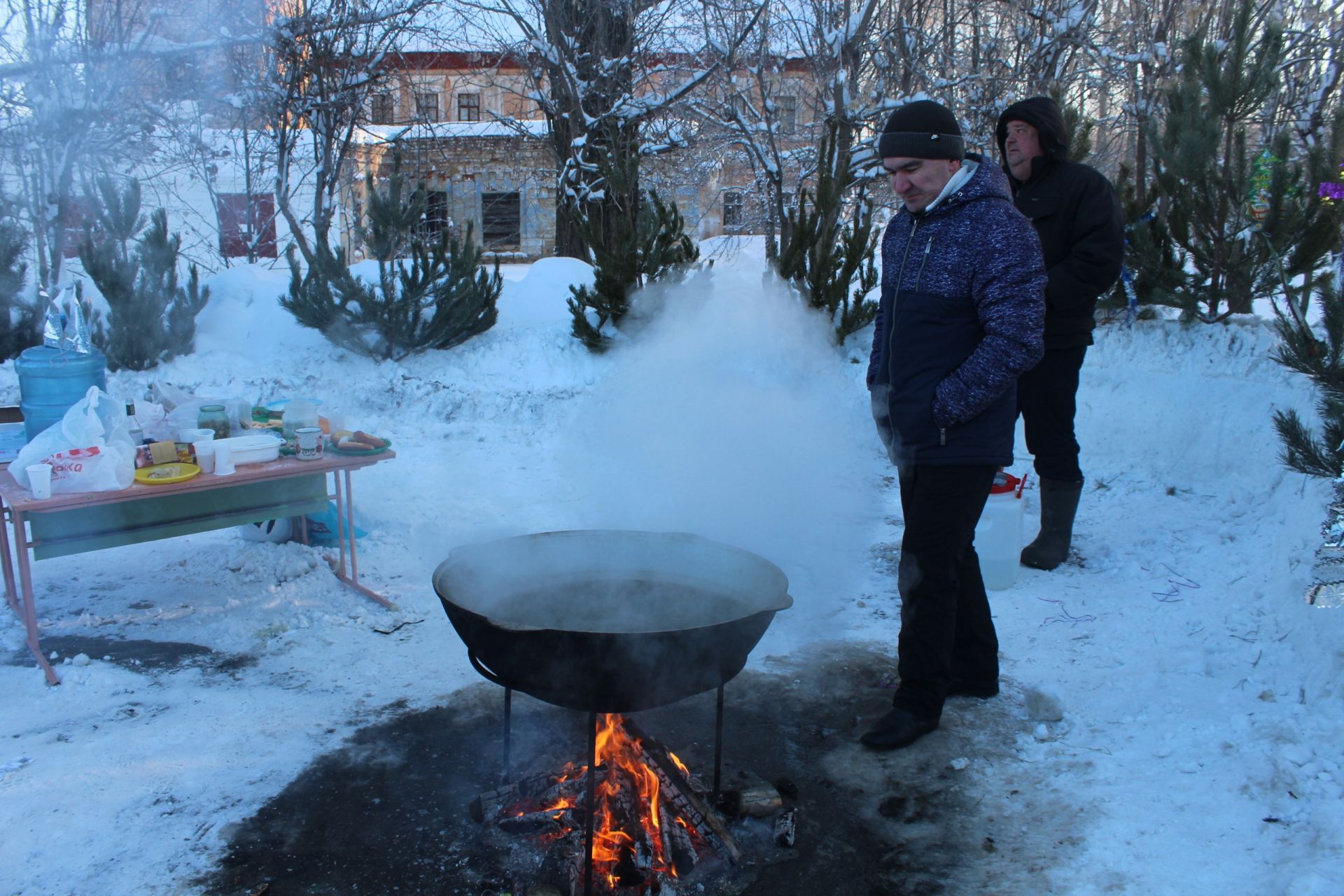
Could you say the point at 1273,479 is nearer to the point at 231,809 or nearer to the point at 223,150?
the point at 231,809

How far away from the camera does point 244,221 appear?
14234mm

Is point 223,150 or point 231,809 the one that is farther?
point 223,150

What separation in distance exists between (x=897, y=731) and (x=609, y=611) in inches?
42.2

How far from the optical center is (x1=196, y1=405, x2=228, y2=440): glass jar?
3.95 m

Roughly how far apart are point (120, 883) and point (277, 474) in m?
1.82

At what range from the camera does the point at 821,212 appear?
8734 millimetres

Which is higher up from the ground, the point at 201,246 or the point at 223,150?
the point at 223,150

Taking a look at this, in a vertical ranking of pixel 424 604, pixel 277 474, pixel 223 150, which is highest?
pixel 223 150

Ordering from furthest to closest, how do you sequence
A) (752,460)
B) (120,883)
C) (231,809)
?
(752,460) → (231,809) → (120,883)

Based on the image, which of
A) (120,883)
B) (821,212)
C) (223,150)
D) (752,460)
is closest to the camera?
(120,883)

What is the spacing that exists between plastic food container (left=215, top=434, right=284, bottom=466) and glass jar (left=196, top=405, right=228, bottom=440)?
0.35 feet

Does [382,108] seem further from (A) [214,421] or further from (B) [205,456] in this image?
(B) [205,456]

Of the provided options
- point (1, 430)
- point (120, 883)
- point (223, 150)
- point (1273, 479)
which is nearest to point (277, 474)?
point (1, 430)

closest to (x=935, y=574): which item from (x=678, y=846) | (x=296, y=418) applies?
(x=678, y=846)
